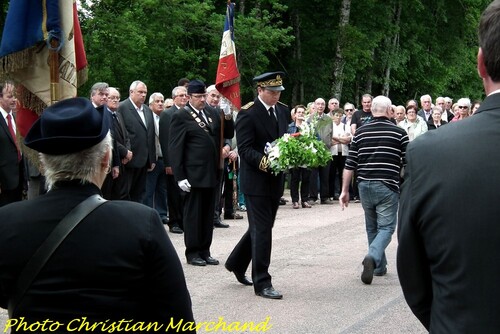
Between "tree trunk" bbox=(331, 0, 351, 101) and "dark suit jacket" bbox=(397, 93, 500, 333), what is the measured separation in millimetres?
29228

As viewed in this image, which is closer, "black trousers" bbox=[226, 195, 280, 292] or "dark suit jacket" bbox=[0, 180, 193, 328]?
"dark suit jacket" bbox=[0, 180, 193, 328]

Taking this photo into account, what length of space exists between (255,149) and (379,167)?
5.02ft

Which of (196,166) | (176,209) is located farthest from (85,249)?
(176,209)

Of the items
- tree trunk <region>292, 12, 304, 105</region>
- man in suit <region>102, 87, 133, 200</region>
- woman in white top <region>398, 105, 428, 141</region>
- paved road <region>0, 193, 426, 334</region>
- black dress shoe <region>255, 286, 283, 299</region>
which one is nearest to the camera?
paved road <region>0, 193, 426, 334</region>

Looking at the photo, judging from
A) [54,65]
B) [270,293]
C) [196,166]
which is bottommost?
[270,293]

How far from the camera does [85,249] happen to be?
10.5 ft

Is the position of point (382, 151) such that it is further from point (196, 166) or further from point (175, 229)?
point (175, 229)

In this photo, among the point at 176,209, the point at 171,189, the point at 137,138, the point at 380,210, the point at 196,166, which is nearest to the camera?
the point at 380,210

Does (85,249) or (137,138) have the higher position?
(85,249)

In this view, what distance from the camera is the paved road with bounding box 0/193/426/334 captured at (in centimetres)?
755

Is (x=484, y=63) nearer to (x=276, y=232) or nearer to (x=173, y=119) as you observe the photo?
(x=173, y=119)

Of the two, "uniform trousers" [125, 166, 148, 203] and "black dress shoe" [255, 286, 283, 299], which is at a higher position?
"uniform trousers" [125, 166, 148, 203]

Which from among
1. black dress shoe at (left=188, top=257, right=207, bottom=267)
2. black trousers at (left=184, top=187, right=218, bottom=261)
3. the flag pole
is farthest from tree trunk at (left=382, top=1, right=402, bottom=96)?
the flag pole

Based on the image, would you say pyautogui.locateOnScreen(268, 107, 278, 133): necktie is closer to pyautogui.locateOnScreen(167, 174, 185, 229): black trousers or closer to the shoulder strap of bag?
pyautogui.locateOnScreen(167, 174, 185, 229): black trousers
